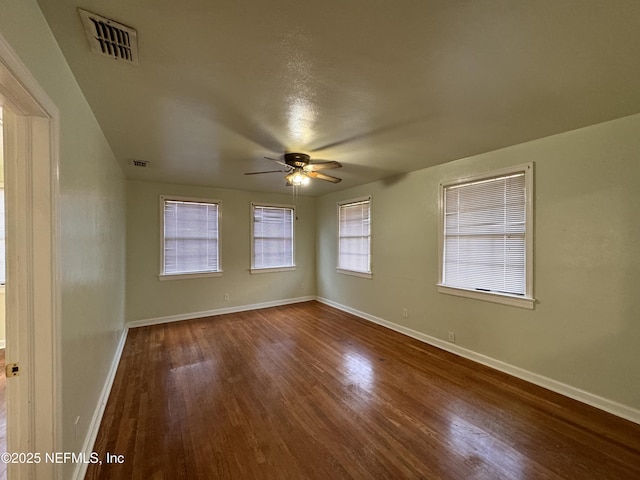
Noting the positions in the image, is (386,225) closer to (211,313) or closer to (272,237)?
(272,237)

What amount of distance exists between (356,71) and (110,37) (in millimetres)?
1307

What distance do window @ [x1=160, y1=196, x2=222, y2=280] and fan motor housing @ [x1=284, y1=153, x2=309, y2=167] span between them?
2.67 meters

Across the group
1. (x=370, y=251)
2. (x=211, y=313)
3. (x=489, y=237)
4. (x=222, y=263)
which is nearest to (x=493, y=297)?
(x=489, y=237)

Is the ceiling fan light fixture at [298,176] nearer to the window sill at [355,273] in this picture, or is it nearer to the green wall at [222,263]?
the window sill at [355,273]

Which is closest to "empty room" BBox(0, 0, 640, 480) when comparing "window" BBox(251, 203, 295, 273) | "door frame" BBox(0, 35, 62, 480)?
"door frame" BBox(0, 35, 62, 480)

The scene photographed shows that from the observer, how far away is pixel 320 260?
20.4ft

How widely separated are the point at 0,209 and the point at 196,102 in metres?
3.46

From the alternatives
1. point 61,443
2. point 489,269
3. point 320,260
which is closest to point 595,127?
point 489,269

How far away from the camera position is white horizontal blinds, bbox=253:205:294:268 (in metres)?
5.63

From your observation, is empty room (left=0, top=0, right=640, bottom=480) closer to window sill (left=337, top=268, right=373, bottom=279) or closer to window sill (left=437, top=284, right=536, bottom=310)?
window sill (left=437, top=284, right=536, bottom=310)

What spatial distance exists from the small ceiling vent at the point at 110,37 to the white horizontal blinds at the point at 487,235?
3.48 metres

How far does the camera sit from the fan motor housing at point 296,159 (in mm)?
2979

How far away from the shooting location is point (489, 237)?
3.16m

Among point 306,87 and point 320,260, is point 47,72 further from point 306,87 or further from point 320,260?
point 320,260
